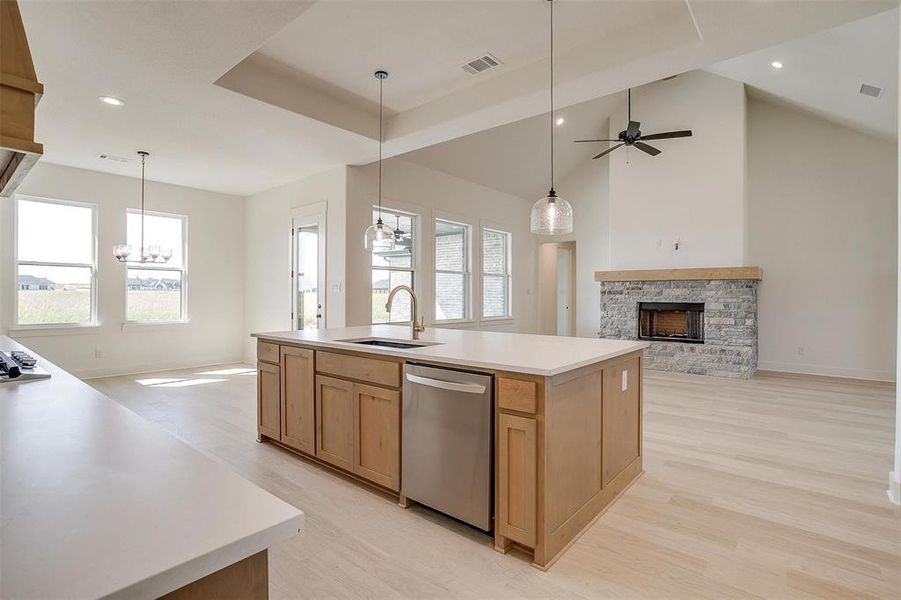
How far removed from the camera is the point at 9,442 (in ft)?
3.24

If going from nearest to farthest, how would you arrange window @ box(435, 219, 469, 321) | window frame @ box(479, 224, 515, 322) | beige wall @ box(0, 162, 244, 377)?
beige wall @ box(0, 162, 244, 377) < window @ box(435, 219, 469, 321) < window frame @ box(479, 224, 515, 322)

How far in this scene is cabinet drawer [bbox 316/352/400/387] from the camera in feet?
8.44

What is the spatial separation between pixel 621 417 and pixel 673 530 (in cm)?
62

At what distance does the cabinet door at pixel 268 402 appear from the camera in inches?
136

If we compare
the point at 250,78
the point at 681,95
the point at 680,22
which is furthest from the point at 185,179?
the point at 681,95

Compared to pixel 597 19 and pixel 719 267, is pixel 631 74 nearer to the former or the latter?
pixel 597 19

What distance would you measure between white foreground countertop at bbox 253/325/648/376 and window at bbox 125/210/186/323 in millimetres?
4228

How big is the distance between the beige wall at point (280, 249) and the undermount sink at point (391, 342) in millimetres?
2565

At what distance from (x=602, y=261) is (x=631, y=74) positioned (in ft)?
18.1

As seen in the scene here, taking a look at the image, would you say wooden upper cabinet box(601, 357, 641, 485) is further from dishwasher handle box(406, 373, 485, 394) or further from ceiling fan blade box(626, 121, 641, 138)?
ceiling fan blade box(626, 121, 641, 138)

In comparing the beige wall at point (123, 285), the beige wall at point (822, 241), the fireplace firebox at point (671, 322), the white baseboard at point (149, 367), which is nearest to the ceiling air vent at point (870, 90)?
the beige wall at point (822, 241)

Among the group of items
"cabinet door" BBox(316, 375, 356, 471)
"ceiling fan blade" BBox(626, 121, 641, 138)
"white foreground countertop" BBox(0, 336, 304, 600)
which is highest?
"ceiling fan blade" BBox(626, 121, 641, 138)

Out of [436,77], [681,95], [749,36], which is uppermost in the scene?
[681,95]

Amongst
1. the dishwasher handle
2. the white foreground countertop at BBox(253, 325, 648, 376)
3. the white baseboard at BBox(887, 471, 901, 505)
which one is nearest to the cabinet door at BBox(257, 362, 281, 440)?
the white foreground countertop at BBox(253, 325, 648, 376)
